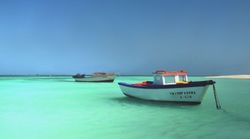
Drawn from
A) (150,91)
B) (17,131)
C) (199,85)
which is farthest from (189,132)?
(150,91)

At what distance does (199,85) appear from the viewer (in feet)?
59.4

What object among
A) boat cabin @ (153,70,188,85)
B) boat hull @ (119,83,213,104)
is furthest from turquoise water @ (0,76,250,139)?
boat cabin @ (153,70,188,85)

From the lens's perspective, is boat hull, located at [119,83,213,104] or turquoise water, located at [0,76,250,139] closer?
turquoise water, located at [0,76,250,139]

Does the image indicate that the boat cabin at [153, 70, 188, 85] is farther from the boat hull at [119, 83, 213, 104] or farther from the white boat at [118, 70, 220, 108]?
the boat hull at [119, 83, 213, 104]

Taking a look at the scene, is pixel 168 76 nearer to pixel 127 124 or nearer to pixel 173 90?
pixel 173 90

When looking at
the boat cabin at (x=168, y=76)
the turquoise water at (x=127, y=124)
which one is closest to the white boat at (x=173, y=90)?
the boat cabin at (x=168, y=76)

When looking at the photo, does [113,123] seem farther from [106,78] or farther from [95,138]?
[106,78]

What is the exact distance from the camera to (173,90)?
19.0 meters

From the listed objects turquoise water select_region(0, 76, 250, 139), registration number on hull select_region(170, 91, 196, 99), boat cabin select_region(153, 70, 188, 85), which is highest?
boat cabin select_region(153, 70, 188, 85)

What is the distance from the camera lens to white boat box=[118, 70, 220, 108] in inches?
720

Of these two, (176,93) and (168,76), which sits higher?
(168,76)

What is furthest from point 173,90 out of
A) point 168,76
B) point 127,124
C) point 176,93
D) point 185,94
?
point 127,124

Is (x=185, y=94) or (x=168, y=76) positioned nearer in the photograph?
(x=185, y=94)

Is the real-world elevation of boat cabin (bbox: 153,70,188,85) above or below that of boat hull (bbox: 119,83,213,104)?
above
